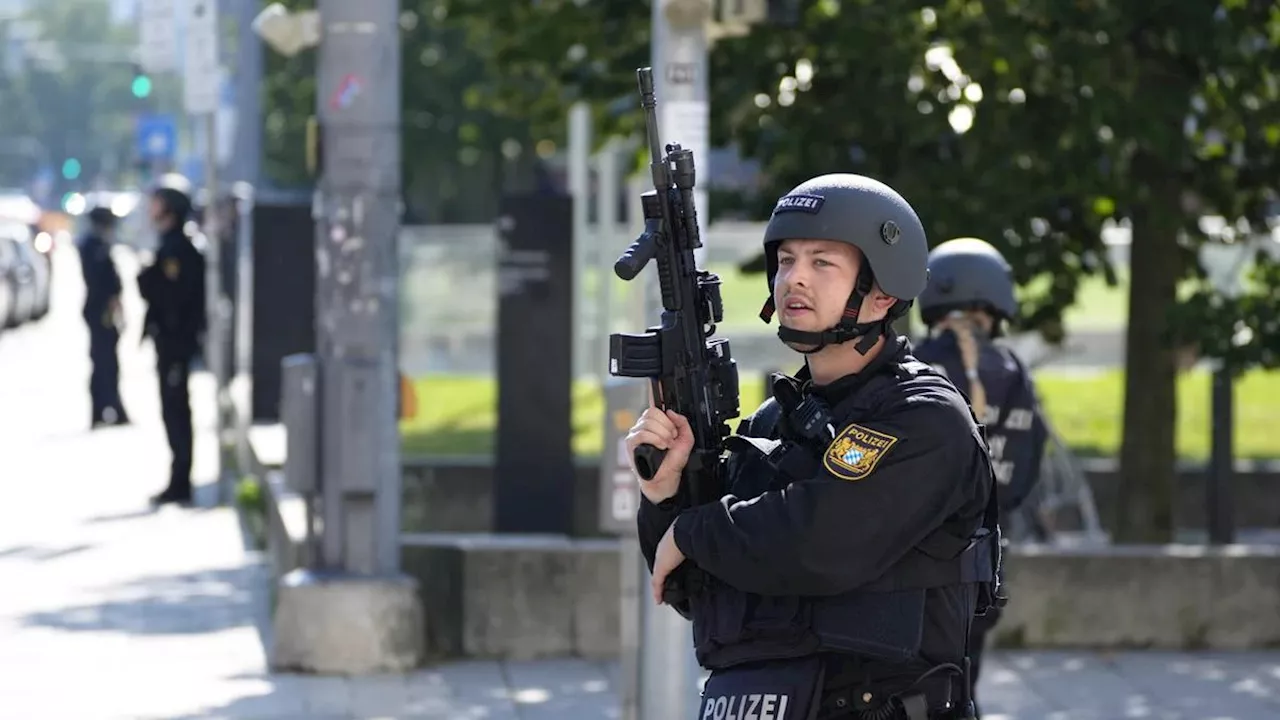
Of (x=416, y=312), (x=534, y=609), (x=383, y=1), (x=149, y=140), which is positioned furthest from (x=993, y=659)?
(x=149, y=140)

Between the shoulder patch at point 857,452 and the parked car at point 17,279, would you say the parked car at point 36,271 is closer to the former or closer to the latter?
the parked car at point 17,279

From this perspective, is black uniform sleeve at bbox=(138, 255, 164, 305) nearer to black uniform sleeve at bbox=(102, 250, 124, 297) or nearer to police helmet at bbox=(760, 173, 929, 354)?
black uniform sleeve at bbox=(102, 250, 124, 297)

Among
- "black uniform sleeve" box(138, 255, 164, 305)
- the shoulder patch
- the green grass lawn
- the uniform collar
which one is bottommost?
the green grass lawn

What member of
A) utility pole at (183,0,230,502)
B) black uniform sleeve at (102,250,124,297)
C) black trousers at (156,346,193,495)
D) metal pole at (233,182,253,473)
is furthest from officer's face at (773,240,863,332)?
black uniform sleeve at (102,250,124,297)

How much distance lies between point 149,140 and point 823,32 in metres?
33.4

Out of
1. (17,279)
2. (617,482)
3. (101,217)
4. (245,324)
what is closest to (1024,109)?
(617,482)

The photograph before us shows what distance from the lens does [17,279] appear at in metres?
34.0

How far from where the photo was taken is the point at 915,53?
10.8 metres

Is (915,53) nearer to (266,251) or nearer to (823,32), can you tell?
(823,32)

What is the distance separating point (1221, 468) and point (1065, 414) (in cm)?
915

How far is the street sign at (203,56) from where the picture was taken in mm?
15766

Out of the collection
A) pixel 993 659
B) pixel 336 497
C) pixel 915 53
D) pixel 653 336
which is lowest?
pixel 993 659

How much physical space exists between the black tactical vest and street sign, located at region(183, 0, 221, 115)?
11.8m

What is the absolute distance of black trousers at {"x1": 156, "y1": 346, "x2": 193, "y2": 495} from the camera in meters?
14.4
